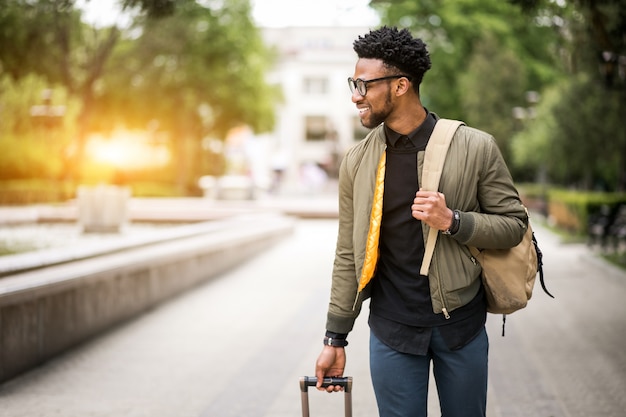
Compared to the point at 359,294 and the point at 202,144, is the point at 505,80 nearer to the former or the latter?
the point at 202,144

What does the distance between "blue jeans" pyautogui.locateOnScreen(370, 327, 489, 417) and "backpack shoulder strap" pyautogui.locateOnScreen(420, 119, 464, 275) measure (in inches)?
10.8

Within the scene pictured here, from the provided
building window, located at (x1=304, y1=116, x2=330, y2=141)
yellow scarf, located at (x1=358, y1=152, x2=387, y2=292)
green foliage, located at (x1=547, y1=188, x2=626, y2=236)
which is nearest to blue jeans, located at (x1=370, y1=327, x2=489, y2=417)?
yellow scarf, located at (x1=358, y1=152, x2=387, y2=292)

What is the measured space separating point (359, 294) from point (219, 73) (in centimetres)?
3717

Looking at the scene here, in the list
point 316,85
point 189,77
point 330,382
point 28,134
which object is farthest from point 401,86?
point 316,85

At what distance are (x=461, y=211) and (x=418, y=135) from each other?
0.30m

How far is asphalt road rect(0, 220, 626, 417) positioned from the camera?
5836mm

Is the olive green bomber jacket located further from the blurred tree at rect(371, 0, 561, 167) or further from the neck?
the blurred tree at rect(371, 0, 561, 167)

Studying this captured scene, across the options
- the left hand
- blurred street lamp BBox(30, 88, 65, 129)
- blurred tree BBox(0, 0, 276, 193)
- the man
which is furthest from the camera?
blurred tree BBox(0, 0, 276, 193)

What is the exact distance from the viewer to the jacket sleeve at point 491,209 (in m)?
2.87

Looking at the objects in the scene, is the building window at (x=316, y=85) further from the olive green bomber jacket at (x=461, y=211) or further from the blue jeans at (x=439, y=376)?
the blue jeans at (x=439, y=376)

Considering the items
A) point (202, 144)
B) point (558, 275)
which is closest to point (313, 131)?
point (202, 144)

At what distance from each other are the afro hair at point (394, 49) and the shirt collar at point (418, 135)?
0.51 feet

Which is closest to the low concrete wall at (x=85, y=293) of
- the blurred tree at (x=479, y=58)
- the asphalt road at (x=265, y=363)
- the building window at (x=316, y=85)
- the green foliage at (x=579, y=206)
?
the asphalt road at (x=265, y=363)

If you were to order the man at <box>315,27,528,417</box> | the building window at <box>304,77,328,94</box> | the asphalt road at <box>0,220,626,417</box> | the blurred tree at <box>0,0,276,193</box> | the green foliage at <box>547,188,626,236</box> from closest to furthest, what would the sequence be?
the man at <box>315,27,528,417</box> < the asphalt road at <box>0,220,626,417</box> < the green foliage at <box>547,188,626,236</box> < the blurred tree at <box>0,0,276,193</box> < the building window at <box>304,77,328,94</box>
